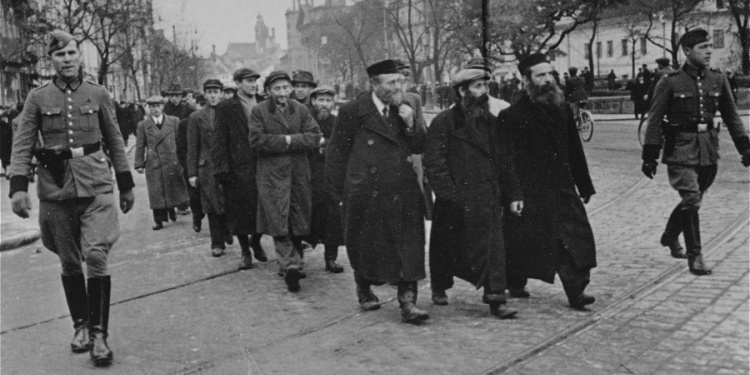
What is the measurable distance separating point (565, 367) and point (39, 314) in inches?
174

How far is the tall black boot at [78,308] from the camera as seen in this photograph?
654 cm

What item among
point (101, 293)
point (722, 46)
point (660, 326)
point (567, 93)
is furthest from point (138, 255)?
point (722, 46)

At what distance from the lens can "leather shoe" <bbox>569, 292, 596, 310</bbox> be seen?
7008mm

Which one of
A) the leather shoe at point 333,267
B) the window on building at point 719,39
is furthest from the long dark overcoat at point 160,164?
the window on building at point 719,39

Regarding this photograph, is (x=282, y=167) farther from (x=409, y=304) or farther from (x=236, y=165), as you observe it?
(x=409, y=304)

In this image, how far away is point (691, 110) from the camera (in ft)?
27.5

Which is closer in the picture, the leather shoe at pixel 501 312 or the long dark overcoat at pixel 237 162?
the leather shoe at pixel 501 312

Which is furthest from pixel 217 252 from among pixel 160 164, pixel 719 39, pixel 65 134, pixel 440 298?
pixel 719 39

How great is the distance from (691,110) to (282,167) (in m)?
3.48

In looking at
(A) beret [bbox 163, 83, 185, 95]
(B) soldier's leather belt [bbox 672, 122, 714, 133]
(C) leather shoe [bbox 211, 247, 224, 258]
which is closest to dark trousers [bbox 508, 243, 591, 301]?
(B) soldier's leather belt [bbox 672, 122, 714, 133]

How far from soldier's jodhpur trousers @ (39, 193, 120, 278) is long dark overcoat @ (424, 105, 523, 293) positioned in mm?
2226

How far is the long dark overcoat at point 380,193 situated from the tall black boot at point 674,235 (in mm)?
2743

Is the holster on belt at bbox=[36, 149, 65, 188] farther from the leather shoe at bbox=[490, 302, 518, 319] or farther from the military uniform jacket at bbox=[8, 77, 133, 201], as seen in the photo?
the leather shoe at bbox=[490, 302, 518, 319]

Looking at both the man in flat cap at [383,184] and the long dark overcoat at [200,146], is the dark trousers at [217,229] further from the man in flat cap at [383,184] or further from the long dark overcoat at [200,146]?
the man in flat cap at [383,184]
